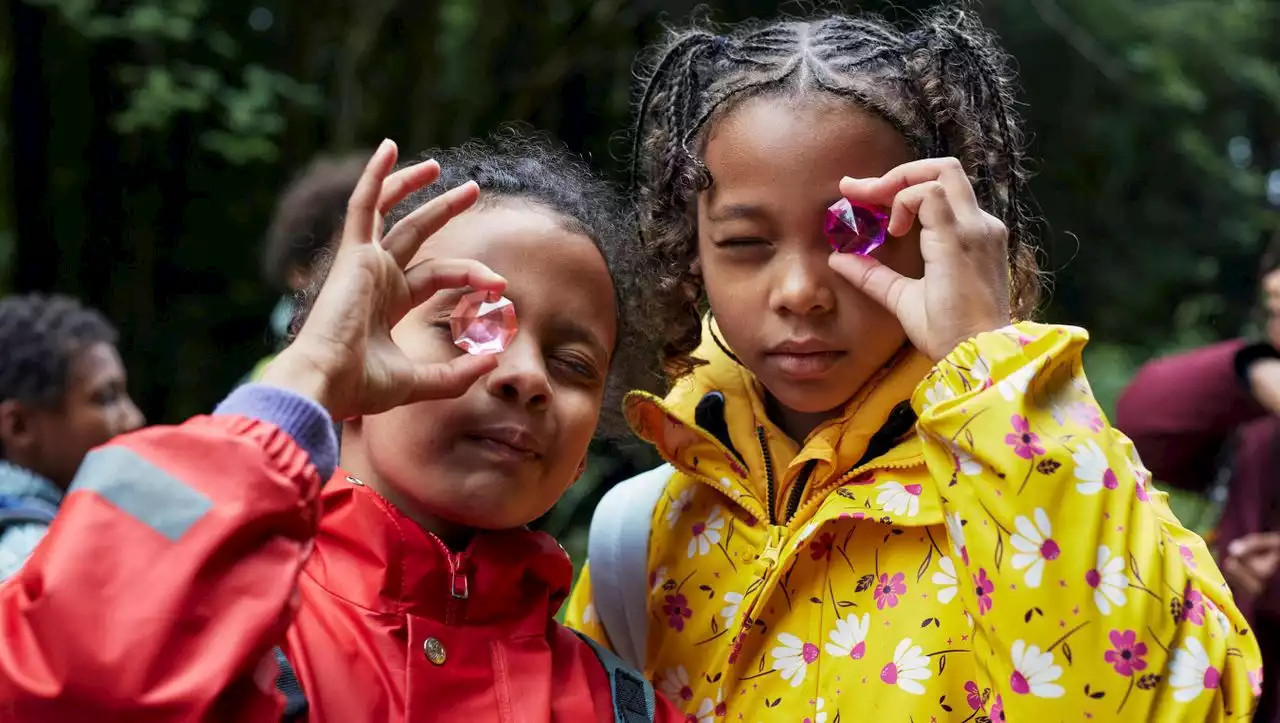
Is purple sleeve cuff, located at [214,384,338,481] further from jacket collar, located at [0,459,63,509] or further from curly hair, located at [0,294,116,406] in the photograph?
curly hair, located at [0,294,116,406]

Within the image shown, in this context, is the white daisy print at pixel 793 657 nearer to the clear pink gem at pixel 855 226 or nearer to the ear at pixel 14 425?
the clear pink gem at pixel 855 226

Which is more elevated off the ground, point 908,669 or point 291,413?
point 291,413

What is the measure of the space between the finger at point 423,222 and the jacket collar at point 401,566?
316 mm

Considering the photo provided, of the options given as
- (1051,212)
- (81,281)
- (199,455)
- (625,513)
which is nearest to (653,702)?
(625,513)

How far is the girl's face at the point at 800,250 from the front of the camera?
1.72 meters

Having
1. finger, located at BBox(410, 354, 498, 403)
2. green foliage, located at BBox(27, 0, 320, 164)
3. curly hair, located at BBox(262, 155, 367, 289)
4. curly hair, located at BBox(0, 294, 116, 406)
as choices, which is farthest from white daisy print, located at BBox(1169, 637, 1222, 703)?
green foliage, located at BBox(27, 0, 320, 164)

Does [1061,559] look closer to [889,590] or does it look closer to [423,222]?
[889,590]

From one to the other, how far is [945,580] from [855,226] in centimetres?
50

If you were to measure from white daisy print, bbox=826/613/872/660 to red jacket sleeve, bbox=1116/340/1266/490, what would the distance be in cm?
219

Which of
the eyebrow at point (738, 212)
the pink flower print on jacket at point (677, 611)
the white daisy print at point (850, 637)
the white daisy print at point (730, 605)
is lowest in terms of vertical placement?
the pink flower print on jacket at point (677, 611)

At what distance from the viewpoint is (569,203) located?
1854 mm

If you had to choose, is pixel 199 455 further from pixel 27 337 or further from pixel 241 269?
pixel 241 269

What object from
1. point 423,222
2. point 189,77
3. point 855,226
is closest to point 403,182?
point 423,222

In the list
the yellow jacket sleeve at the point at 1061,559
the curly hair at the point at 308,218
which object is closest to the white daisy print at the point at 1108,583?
→ the yellow jacket sleeve at the point at 1061,559
